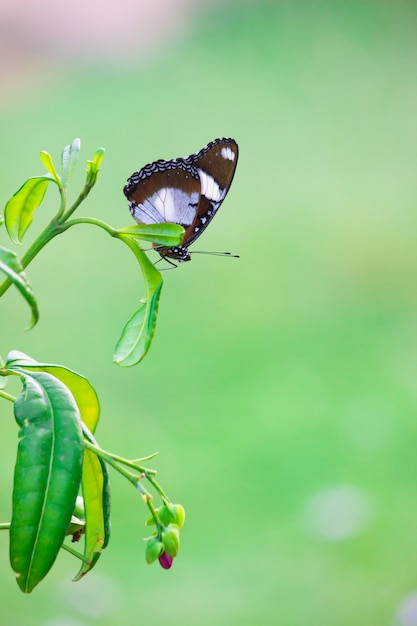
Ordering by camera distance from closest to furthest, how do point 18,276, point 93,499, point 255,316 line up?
point 18,276
point 93,499
point 255,316

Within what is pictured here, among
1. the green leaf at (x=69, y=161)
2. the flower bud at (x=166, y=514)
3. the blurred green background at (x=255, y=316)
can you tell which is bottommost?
the flower bud at (x=166, y=514)

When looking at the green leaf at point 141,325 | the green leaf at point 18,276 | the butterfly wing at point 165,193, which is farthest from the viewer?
the butterfly wing at point 165,193

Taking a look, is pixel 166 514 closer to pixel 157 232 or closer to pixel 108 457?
pixel 108 457

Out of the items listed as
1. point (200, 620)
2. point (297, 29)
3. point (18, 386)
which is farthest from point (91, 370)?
point (297, 29)

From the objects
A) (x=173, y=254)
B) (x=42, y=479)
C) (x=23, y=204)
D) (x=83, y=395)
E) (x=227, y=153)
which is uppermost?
(x=227, y=153)

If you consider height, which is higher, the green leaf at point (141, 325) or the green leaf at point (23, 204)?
the green leaf at point (23, 204)

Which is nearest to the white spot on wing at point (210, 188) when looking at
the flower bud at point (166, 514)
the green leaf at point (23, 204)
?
the green leaf at point (23, 204)

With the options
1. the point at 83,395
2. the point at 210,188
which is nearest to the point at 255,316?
the point at 210,188

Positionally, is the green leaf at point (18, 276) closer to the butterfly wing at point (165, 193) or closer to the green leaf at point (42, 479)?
the green leaf at point (42, 479)
